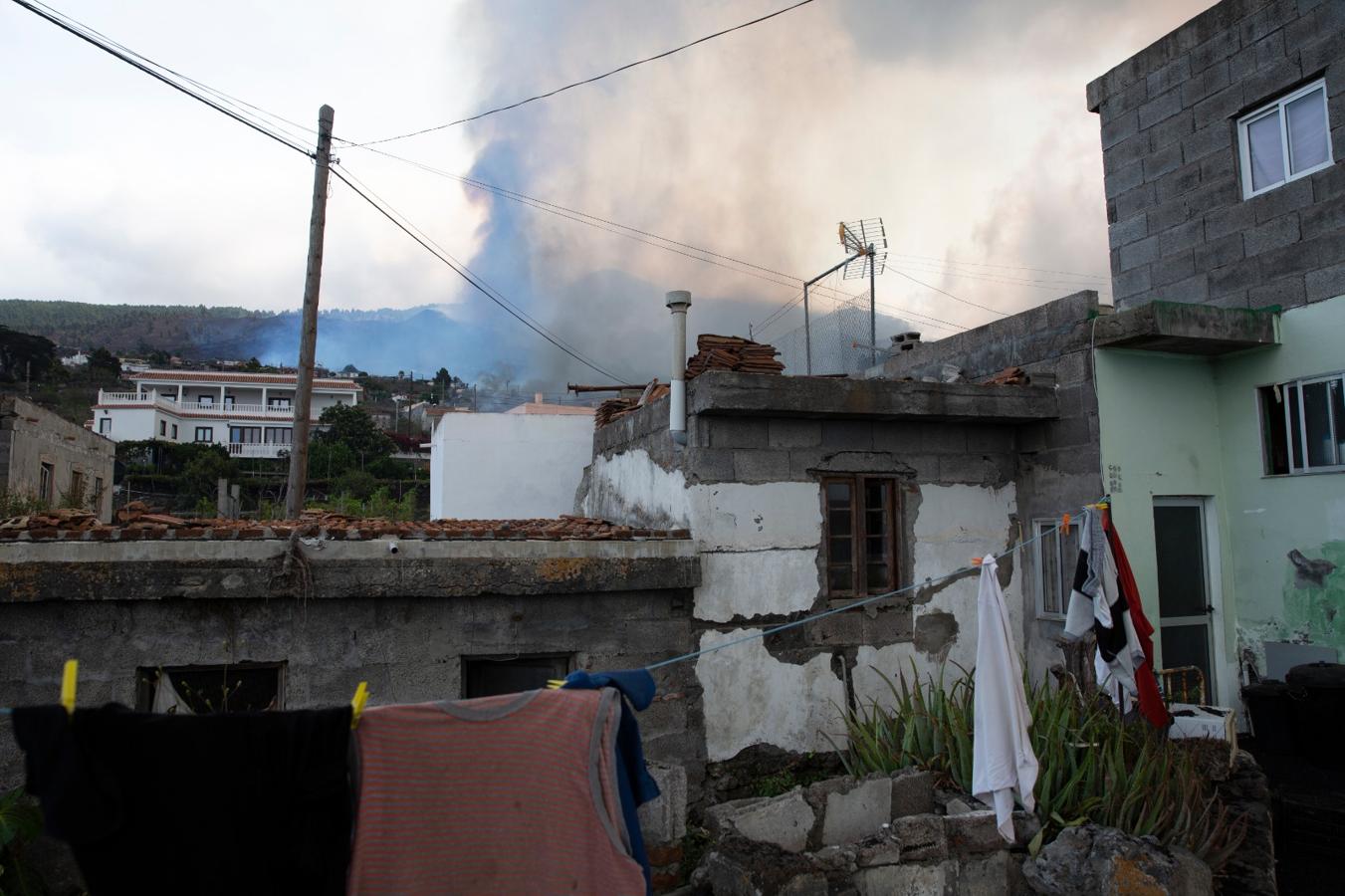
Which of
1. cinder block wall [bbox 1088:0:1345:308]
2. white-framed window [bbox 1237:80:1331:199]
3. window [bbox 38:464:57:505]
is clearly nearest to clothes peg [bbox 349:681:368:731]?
cinder block wall [bbox 1088:0:1345:308]

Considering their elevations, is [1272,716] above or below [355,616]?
below

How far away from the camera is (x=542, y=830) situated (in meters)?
3.40

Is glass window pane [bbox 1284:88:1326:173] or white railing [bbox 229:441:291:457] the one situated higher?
white railing [bbox 229:441:291:457]

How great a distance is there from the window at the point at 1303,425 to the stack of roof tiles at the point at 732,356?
4.64 m

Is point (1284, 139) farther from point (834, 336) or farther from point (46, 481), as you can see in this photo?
point (46, 481)

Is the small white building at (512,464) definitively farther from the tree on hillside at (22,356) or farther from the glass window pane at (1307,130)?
the tree on hillside at (22,356)

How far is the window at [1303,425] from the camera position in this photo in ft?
24.0

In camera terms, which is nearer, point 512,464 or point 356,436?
point 512,464

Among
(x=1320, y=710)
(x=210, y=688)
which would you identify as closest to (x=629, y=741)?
(x=210, y=688)

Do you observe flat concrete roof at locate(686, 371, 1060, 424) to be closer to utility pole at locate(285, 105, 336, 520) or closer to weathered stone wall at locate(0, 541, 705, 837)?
weathered stone wall at locate(0, 541, 705, 837)

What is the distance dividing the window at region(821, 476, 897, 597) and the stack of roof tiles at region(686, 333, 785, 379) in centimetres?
121

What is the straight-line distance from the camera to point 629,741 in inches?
148

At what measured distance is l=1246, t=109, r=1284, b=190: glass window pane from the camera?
798 cm

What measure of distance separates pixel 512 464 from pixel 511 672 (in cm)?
783
